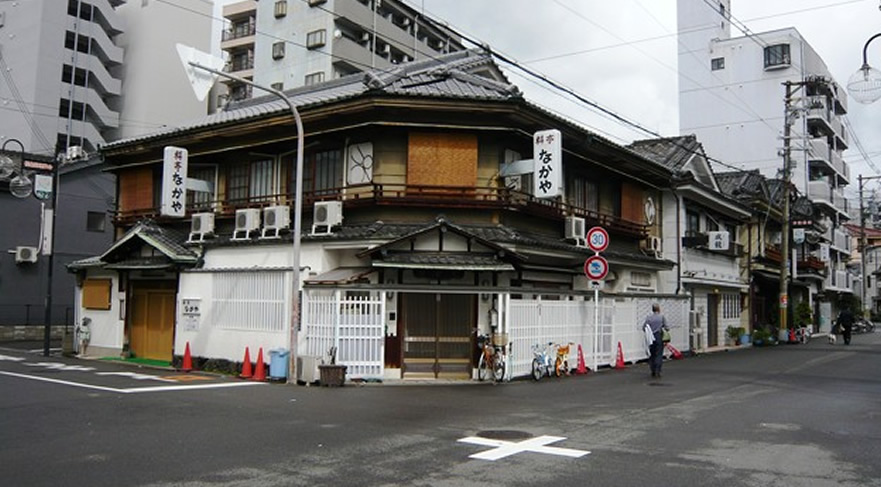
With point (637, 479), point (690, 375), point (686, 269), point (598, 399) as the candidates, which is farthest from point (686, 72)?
point (637, 479)

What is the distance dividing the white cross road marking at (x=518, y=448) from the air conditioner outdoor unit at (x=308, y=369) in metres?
7.50

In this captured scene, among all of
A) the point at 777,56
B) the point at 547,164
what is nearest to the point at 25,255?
the point at 547,164

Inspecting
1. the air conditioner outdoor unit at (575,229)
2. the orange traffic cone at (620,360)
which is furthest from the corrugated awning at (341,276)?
the orange traffic cone at (620,360)

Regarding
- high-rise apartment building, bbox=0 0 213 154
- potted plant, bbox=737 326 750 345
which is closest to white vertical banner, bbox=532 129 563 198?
potted plant, bbox=737 326 750 345

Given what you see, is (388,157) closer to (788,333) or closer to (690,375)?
(690,375)

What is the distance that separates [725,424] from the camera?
10.5m

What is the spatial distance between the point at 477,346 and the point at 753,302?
25.4 metres

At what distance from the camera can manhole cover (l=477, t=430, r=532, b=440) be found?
939 cm

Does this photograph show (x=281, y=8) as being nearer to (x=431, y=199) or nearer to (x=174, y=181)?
(x=174, y=181)

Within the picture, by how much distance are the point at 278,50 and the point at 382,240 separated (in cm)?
3863

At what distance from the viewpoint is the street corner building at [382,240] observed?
1691 cm

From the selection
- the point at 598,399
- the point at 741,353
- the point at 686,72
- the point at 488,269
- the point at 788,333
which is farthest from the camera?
the point at 686,72

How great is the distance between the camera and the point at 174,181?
20750mm

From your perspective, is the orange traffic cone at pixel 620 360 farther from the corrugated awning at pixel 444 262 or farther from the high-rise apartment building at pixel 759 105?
the high-rise apartment building at pixel 759 105
